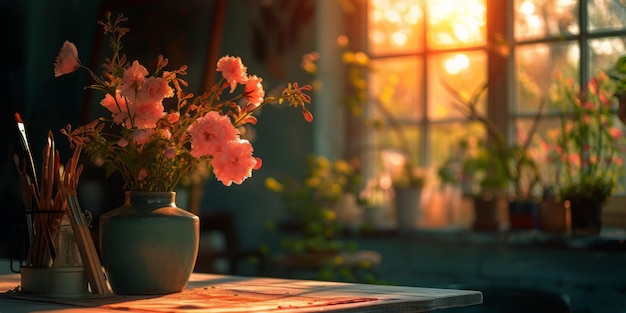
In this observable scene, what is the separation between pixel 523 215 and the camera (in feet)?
12.9

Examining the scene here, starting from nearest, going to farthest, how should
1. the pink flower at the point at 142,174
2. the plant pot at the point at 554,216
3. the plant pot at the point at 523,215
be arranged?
the pink flower at the point at 142,174 → the plant pot at the point at 554,216 → the plant pot at the point at 523,215

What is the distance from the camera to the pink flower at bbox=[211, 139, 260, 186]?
202cm

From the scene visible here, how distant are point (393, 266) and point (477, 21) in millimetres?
1156

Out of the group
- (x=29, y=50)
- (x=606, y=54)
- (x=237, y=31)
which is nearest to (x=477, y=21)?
(x=606, y=54)

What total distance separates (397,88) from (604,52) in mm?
994

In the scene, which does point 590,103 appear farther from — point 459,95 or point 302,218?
point 302,218

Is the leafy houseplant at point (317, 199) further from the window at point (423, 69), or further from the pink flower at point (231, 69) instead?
the pink flower at point (231, 69)

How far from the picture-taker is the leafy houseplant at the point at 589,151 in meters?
3.66

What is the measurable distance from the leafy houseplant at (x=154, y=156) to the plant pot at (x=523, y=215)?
2.06 meters

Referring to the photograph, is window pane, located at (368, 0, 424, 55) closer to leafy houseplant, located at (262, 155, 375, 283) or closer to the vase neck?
leafy houseplant, located at (262, 155, 375, 283)

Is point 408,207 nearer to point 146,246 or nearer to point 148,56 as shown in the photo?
point 148,56

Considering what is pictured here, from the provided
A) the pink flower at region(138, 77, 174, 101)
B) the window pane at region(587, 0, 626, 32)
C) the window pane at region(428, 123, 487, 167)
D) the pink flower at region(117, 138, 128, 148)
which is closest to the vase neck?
the pink flower at region(117, 138, 128, 148)

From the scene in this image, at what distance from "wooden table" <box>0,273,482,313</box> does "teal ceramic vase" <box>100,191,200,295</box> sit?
0.04 m

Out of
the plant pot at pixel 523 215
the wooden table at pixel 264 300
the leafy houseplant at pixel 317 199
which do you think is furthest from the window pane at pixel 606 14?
the wooden table at pixel 264 300
